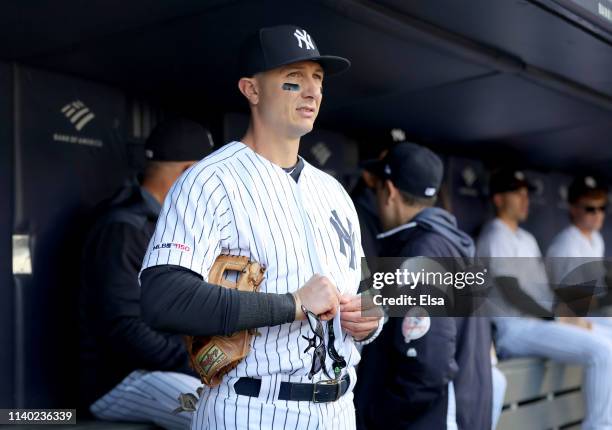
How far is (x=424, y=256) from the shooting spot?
8.84ft

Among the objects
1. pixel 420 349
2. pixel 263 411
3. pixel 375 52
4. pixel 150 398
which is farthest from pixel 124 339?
pixel 375 52

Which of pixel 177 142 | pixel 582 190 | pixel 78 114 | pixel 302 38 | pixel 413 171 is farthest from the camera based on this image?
pixel 582 190

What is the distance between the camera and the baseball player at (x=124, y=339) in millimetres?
2701

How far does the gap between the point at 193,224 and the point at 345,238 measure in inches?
17.4

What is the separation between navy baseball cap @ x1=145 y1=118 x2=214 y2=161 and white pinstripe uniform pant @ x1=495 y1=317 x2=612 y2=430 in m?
2.05

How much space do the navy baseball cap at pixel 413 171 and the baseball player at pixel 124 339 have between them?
89 centimetres

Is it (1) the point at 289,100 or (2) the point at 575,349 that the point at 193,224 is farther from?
(2) the point at 575,349

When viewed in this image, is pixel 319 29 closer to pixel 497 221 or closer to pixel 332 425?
pixel 332 425

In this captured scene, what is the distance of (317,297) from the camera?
170 centimetres

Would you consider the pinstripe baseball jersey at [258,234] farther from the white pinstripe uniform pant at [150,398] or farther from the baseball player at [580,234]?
the baseball player at [580,234]

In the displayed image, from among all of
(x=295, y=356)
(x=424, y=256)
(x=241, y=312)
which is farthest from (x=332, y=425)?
(x=424, y=256)

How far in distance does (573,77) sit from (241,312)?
275 centimetres

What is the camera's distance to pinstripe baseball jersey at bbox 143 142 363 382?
5.59 ft

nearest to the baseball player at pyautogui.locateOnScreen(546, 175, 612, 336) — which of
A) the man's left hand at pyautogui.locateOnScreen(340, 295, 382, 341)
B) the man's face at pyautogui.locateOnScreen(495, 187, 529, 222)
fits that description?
the man's face at pyautogui.locateOnScreen(495, 187, 529, 222)
